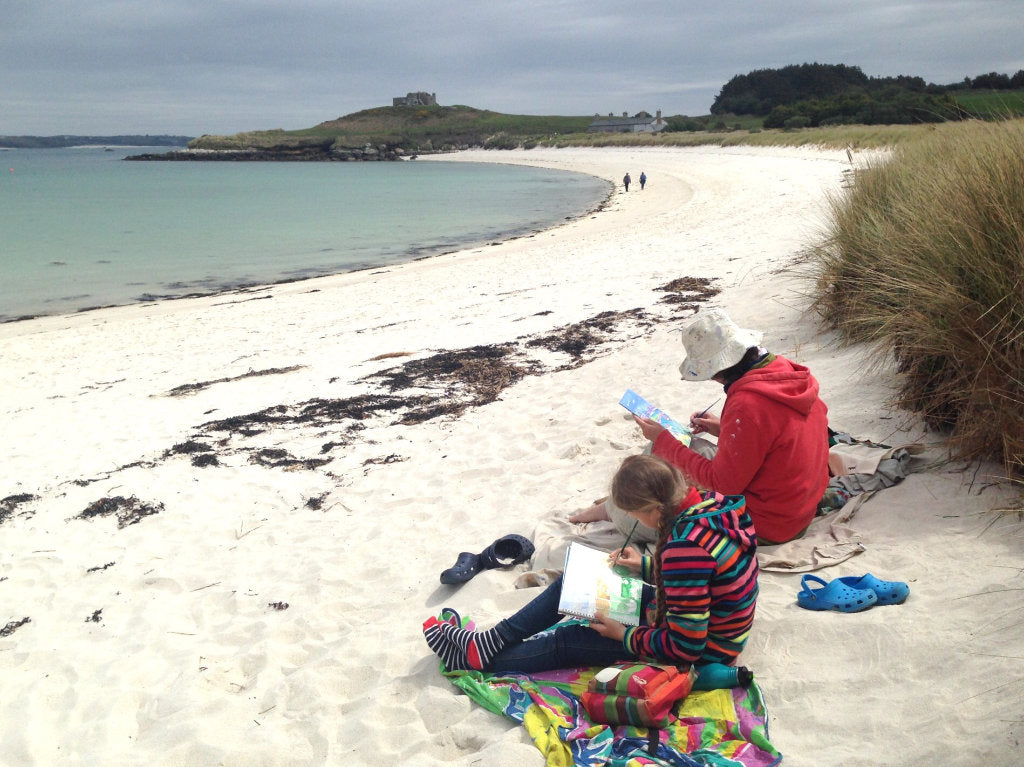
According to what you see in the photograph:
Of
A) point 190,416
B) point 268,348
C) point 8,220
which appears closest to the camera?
point 190,416

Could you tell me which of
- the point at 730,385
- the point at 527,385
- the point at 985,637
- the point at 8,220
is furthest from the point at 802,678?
the point at 8,220

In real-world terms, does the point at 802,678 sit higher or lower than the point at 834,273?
lower

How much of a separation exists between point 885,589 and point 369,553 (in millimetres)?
2837

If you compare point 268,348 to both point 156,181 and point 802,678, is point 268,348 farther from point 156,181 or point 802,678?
point 156,181

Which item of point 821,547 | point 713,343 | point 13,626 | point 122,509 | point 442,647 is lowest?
point 13,626

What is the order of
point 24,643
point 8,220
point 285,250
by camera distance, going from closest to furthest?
point 24,643 → point 285,250 → point 8,220

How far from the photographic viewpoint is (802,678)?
8.84ft

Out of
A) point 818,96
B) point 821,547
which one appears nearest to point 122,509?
point 821,547

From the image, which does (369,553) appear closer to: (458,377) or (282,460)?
(282,460)

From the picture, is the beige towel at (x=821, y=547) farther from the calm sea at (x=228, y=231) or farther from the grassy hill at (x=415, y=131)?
the grassy hill at (x=415, y=131)

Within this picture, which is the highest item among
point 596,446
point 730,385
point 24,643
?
point 730,385

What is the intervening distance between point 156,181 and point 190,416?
206 ft

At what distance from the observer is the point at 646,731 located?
2521 mm

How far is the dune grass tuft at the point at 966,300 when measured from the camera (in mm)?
3482
